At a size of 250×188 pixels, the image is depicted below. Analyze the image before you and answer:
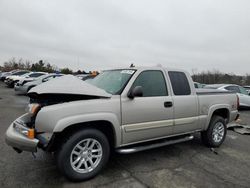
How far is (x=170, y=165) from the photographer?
383 centimetres

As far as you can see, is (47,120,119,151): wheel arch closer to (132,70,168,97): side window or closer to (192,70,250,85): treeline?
(132,70,168,97): side window

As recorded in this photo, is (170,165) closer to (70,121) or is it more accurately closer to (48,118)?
(70,121)

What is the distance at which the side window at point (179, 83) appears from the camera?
4223 mm

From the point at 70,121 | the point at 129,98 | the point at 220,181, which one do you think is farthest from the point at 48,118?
the point at 220,181

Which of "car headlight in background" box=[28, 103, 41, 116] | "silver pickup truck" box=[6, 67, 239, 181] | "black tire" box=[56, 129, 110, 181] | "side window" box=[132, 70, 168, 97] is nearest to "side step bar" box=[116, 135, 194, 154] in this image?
"silver pickup truck" box=[6, 67, 239, 181]

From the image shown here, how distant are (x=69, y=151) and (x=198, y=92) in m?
3.22

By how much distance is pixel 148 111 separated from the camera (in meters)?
3.63

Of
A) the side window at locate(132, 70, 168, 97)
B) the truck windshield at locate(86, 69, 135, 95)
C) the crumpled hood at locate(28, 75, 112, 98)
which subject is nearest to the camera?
the crumpled hood at locate(28, 75, 112, 98)

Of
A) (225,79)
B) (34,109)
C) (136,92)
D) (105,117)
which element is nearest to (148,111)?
(136,92)

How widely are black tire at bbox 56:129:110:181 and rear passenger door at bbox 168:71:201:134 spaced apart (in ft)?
5.31

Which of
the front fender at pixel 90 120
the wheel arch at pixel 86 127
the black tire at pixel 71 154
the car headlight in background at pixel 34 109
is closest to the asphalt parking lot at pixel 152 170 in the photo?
the black tire at pixel 71 154

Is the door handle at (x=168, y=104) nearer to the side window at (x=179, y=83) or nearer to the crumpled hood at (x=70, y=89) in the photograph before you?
the side window at (x=179, y=83)

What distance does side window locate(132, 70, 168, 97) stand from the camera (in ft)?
12.4

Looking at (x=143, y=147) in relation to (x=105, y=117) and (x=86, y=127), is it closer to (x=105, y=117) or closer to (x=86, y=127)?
(x=105, y=117)
